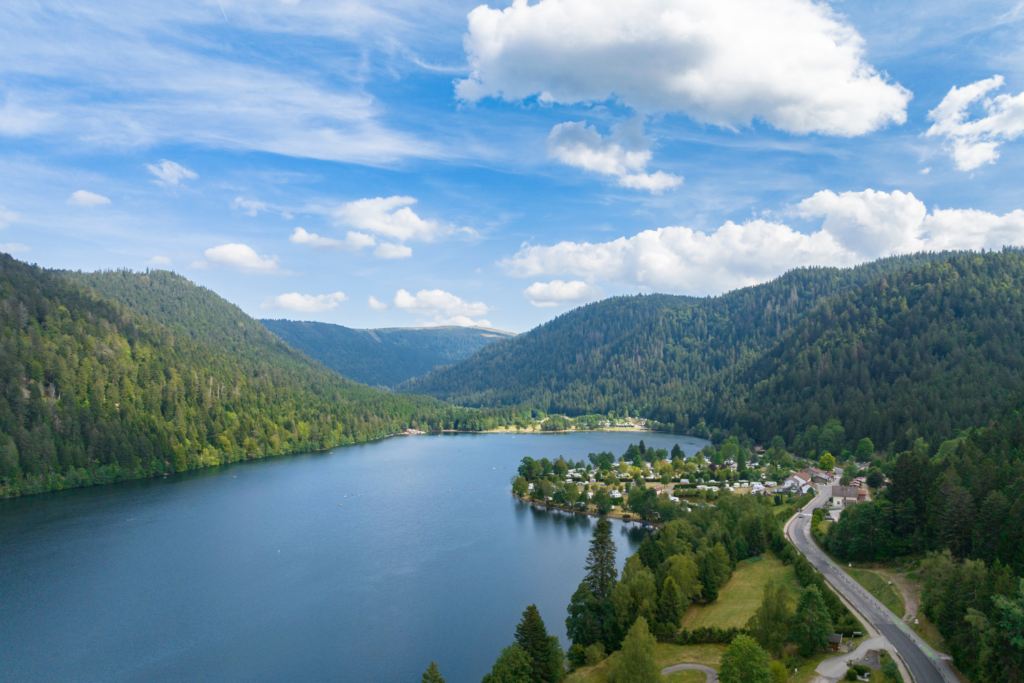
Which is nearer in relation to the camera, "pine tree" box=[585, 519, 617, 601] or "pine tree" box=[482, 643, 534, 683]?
"pine tree" box=[482, 643, 534, 683]

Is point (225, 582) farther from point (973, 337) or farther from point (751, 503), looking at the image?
point (973, 337)

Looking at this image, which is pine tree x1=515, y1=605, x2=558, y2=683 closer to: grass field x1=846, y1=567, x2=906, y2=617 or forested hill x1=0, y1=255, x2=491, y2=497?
grass field x1=846, y1=567, x2=906, y2=617

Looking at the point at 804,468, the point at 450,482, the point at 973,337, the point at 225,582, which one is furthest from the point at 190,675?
the point at 973,337

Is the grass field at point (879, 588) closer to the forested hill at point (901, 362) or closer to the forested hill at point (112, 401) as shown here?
the forested hill at point (901, 362)

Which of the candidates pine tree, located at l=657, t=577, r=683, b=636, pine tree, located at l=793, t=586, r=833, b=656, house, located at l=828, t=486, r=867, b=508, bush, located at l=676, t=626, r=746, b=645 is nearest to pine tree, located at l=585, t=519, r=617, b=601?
pine tree, located at l=657, t=577, r=683, b=636

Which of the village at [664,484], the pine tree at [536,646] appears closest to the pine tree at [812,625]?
the pine tree at [536,646]
